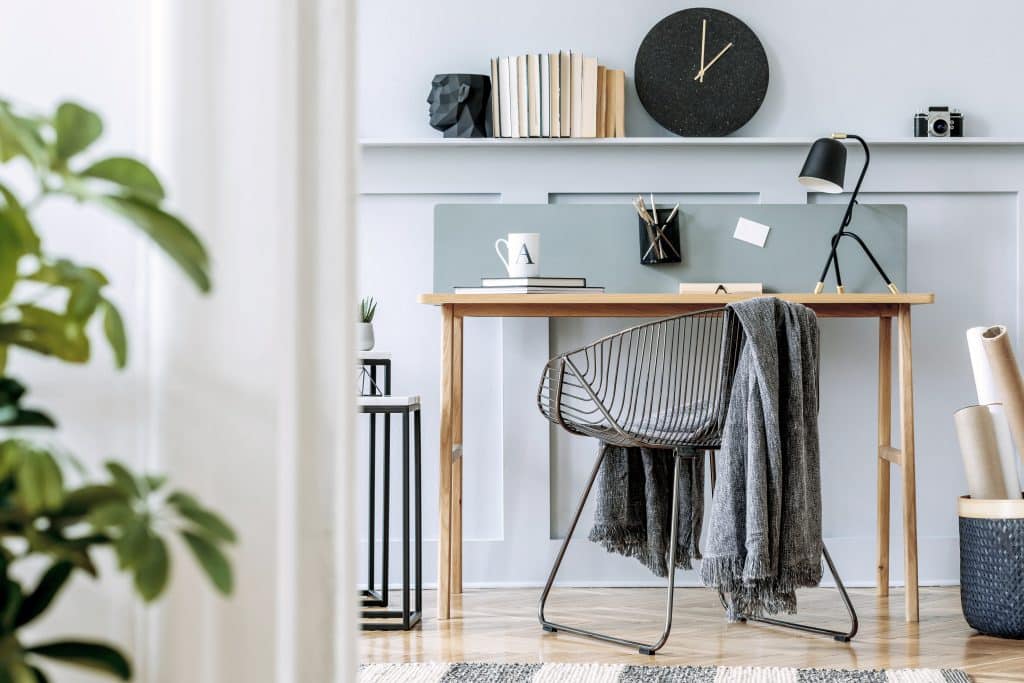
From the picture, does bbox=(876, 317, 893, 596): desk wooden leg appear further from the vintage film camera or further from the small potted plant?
the small potted plant

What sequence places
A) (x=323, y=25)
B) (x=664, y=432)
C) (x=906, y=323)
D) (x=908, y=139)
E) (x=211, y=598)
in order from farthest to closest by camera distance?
(x=908, y=139) → (x=906, y=323) → (x=664, y=432) → (x=323, y=25) → (x=211, y=598)

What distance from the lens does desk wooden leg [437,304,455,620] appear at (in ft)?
7.83

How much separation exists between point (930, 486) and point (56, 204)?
106 inches

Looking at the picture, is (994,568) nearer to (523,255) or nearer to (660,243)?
(660,243)

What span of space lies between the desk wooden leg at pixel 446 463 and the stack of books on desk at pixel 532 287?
4.5 inches

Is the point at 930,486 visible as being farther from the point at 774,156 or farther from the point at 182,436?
the point at 182,436

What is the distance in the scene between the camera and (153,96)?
76cm

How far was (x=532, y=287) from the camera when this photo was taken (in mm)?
2482

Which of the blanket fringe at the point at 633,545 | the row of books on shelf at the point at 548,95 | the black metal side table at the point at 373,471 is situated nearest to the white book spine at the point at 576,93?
the row of books on shelf at the point at 548,95

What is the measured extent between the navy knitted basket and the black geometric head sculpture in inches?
64.3

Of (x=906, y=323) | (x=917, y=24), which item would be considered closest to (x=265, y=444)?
(x=906, y=323)

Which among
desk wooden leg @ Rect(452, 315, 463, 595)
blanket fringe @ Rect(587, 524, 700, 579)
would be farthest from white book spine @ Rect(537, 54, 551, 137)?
blanket fringe @ Rect(587, 524, 700, 579)

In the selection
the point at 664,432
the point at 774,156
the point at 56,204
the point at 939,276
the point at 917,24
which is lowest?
the point at 664,432

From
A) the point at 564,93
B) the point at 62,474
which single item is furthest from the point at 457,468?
the point at 62,474
